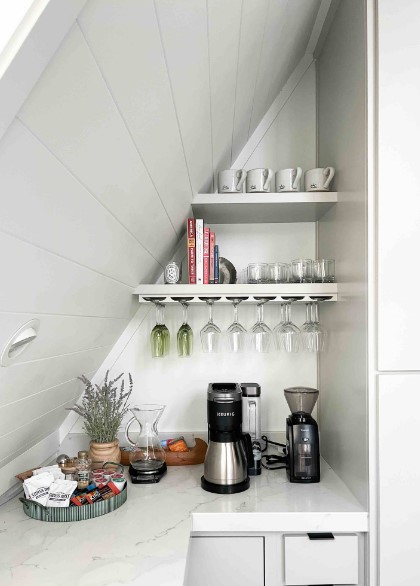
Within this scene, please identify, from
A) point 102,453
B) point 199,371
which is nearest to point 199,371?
point 199,371

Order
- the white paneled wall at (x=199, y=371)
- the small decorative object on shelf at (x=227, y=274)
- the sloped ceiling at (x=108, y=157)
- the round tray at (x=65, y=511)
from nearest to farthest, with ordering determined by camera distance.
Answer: the sloped ceiling at (x=108, y=157)
the round tray at (x=65, y=511)
the small decorative object on shelf at (x=227, y=274)
the white paneled wall at (x=199, y=371)

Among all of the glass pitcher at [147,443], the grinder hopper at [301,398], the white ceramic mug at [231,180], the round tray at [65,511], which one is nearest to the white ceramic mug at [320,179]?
the white ceramic mug at [231,180]

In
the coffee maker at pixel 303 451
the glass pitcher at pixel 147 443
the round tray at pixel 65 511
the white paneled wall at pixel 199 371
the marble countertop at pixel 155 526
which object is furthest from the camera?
the white paneled wall at pixel 199 371

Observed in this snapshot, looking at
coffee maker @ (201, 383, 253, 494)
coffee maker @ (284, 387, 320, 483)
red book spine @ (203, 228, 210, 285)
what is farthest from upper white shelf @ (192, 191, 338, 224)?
coffee maker @ (284, 387, 320, 483)

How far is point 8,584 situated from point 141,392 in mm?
1203

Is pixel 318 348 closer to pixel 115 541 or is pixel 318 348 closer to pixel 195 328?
pixel 195 328

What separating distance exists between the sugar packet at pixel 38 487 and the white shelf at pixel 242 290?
2.49ft

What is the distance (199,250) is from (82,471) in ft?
3.11

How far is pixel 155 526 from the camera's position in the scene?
158cm

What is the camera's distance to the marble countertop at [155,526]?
4.30 ft

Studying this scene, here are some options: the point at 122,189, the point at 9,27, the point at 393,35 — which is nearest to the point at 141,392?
the point at 122,189

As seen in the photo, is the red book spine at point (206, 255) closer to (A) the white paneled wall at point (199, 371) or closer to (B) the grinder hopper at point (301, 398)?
(A) the white paneled wall at point (199, 371)

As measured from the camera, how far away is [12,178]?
79 centimetres

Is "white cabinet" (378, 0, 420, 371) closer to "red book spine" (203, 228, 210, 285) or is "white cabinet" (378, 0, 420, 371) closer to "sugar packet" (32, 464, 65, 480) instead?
"red book spine" (203, 228, 210, 285)
